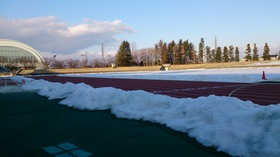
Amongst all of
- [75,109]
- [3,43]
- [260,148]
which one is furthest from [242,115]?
[3,43]

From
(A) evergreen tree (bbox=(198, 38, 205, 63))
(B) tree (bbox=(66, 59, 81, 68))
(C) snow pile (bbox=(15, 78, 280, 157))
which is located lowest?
(C) snow pile (bbox=(15, 78, 280, 157))

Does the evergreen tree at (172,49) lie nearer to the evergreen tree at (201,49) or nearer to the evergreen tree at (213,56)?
the evergreen tree at (201,49)

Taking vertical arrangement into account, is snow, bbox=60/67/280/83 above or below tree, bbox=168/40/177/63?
below

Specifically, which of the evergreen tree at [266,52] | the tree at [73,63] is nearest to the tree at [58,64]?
the tree at [73,63]

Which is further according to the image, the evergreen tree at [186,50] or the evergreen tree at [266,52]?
the evergreen tree at [186,50]

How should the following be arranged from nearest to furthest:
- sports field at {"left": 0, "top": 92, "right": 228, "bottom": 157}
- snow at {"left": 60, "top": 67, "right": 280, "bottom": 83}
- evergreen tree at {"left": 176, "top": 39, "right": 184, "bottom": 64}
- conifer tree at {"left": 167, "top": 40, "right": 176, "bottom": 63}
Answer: sports field at {"left": 0, "top": 92, "right": 228, "bottom": 157} < snow at {"left": 60, "top": 67, "right": 280, "bottom": 83} < evergreen tree at {"left": 176, "top": 39, "right": 184, "bottom": 64} < conifer tree at {"left": 167, "top": 40, "right": 176, "bottom": 63}

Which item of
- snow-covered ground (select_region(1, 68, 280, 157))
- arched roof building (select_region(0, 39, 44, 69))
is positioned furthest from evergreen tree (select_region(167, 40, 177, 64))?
snow-covered ground (select_region(1, 68, 280, 157))

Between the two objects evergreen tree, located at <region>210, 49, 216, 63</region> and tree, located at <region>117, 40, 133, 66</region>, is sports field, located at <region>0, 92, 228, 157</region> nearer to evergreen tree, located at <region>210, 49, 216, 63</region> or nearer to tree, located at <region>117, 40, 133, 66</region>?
tree, located at <region>117, 40, 133, 66</region>

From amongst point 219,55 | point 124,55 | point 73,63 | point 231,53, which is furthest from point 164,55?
point 73,63

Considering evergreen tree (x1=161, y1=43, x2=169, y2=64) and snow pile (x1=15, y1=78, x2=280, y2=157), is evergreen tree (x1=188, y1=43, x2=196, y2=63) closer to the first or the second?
evergreen tree (x1=161, y1=43, x2=169, y2=64)

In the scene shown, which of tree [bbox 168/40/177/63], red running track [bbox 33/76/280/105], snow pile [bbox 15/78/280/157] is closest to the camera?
snow pile [bbox 15/78/280/157]

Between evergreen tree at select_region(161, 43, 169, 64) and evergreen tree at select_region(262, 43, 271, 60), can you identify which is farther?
evergreen tree at select_region(161, 43, 169, 64)

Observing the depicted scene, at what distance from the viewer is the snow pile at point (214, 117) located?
4869 millimetres

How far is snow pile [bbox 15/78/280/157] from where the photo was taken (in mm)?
4869
